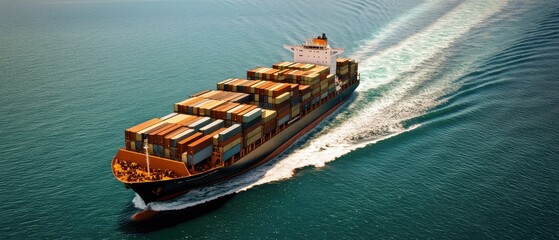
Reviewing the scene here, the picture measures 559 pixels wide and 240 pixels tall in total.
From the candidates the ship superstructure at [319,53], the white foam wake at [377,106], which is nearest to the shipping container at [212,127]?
the white foam wake at [377,106]

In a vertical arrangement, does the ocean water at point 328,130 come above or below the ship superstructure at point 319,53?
below

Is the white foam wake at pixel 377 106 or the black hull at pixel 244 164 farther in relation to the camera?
the white foam wake at pixel 377 106

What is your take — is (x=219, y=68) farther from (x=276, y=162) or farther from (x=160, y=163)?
(x=160, y=163)

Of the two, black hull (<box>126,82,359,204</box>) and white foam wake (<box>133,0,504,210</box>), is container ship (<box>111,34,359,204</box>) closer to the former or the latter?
black hull (<box>126,82,359,204</box>)

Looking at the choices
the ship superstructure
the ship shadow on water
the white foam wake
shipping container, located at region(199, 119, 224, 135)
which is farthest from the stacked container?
the ship superstructure

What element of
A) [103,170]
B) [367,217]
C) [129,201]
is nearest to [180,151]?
[129,201]

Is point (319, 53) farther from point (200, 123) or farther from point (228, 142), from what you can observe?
point (228, 142)

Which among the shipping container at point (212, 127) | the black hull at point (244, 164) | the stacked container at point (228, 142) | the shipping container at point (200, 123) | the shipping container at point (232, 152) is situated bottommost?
the black hull at point (244, 164)

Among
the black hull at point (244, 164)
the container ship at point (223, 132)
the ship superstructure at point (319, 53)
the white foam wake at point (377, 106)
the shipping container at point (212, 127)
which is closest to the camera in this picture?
the black hull at point (244, 164)

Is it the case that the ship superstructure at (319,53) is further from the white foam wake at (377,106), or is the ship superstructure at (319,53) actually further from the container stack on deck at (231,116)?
the white foam wake at (377,106)
